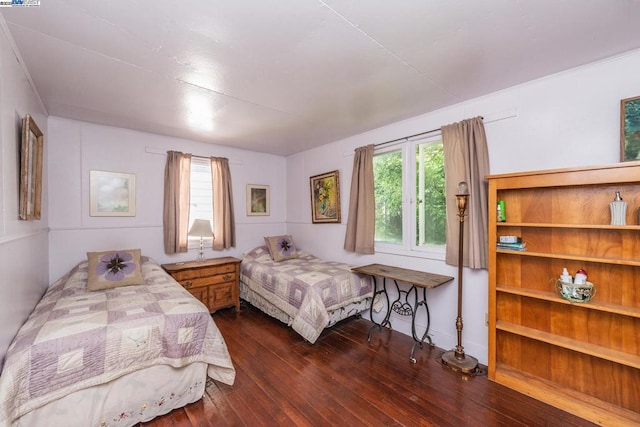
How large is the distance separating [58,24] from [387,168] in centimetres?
297

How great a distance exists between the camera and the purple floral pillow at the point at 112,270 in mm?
2459

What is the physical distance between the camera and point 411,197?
2.96 metres

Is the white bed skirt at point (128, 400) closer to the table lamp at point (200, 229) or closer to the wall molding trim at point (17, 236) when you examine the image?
the wall molding trim at point (17, 236)

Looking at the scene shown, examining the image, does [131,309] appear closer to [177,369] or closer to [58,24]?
[177,369]

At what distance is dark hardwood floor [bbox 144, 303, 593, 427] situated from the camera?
1.70 meters

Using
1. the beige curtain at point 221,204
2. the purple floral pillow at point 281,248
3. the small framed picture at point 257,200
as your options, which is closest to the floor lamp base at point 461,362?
the purple floral pillow at point 281,248

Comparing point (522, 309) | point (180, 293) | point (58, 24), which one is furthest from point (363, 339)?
point (58, 24)

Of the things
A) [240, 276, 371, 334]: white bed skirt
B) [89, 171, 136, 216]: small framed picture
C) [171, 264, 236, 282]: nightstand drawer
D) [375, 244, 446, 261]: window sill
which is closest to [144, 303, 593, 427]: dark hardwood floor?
[240, 276, 371, 334]: white bed skirt

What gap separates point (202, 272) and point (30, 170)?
192cm

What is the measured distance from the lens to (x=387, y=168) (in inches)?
128

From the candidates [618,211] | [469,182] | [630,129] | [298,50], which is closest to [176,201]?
[298,50]

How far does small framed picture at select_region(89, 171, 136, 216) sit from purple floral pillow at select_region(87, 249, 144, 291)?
0.70 metres

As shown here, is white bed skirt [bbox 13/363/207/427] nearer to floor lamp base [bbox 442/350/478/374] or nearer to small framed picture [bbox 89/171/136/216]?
floor lamp base [bbox 442/350/478/374]

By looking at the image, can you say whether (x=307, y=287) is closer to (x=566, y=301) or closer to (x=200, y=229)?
(x=200, y=229)
